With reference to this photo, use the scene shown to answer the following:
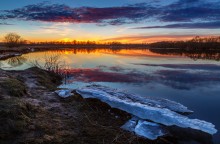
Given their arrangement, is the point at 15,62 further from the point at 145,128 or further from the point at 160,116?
the point at 145,128

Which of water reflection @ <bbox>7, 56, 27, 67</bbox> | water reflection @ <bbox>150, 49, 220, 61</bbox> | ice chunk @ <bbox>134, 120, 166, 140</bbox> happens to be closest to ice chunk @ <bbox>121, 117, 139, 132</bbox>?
ice chunk @ <bbox>134, 120, 166, 140</bbox>

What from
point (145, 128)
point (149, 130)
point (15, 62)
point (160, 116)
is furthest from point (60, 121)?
point (15, 62)

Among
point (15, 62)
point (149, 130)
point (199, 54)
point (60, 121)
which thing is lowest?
point (199, 54)

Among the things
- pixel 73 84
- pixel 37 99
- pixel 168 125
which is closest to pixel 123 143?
pixel 168 125

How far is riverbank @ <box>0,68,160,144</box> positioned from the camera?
22.6 feet

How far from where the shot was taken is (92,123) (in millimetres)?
8312

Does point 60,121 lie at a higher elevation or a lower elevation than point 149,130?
higher

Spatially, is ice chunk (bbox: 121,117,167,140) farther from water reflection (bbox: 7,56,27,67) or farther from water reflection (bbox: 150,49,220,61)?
water reflection (bbox: 150,49,220,61)

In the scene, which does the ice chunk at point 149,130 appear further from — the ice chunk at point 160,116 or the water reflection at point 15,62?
the water reflection at point 15,62

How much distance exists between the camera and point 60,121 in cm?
838

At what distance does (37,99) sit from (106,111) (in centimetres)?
351

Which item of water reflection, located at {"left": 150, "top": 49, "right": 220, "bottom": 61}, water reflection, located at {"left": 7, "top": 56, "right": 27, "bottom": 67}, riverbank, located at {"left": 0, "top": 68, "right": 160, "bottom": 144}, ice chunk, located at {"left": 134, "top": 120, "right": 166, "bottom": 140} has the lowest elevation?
water reflection, located at {"left": 150, "top": 49, "right": 220, "bottom": 61}

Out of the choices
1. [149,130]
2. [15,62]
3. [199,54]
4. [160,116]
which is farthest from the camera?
[199,54]

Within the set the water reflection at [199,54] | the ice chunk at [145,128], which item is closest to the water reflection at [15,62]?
the ice chunk at [145,128]
